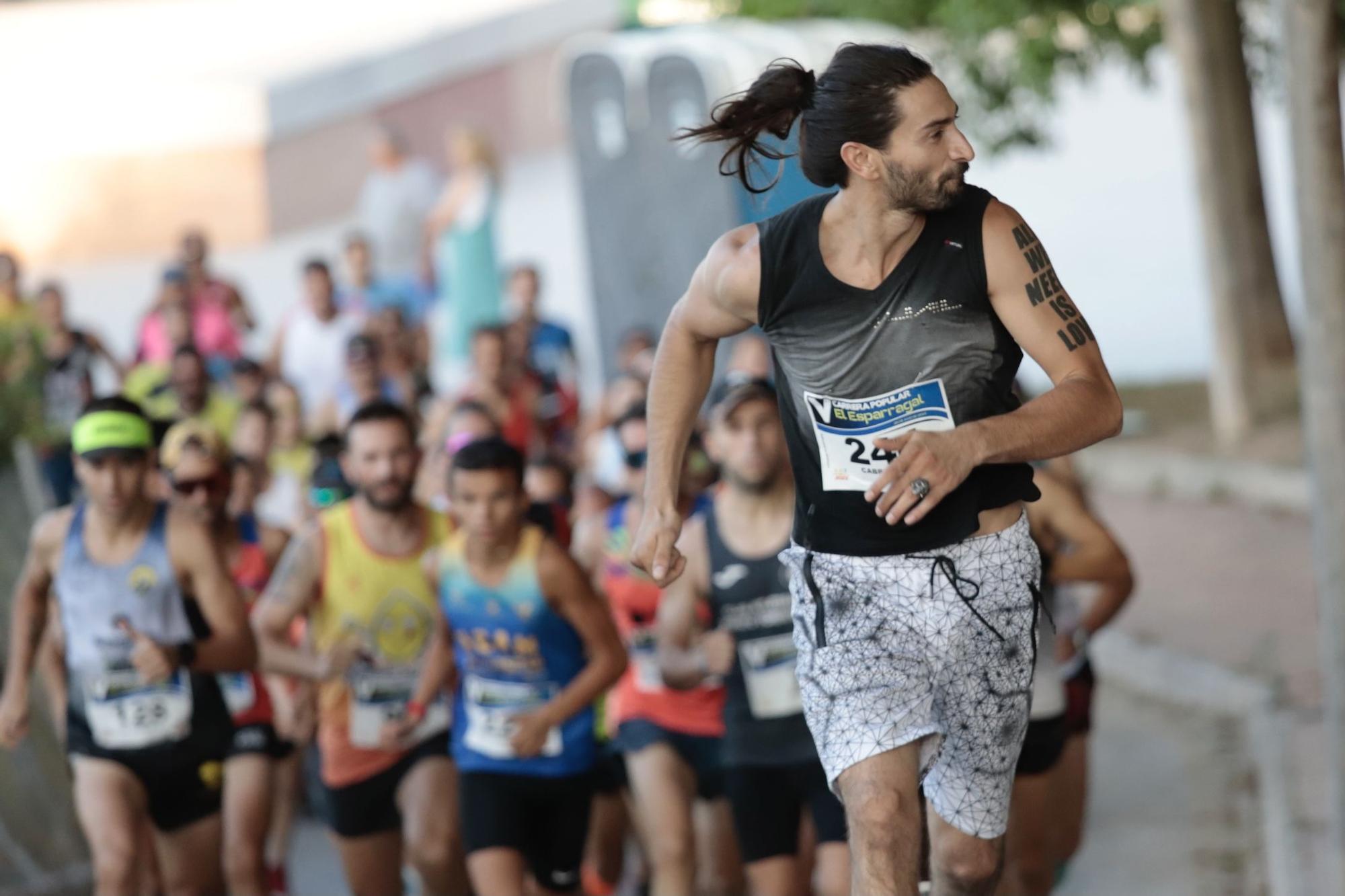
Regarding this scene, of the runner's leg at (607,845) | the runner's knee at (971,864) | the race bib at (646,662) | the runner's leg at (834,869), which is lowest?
the runner's leg at (607,845)

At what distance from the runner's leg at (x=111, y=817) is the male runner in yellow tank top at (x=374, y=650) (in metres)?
0.60

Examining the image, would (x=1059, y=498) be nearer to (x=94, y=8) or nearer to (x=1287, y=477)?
(x=1287, y=477)

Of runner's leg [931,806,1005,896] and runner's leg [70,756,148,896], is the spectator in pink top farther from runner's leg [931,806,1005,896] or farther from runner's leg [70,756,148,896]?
runner's leg [931,806,1005,896]

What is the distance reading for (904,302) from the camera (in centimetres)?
410

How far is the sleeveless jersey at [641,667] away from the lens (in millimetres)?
7078

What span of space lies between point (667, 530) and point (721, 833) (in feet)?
10.6

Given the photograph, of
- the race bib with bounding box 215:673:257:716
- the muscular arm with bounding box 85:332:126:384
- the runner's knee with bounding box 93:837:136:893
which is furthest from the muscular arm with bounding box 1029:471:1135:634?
the muscular arm with bounding box 85:332:126:384

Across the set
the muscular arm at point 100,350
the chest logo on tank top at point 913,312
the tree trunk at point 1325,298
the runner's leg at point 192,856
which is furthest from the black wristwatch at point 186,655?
the muscular arm at point 100,350

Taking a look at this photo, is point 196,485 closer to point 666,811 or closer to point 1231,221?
point 666,811

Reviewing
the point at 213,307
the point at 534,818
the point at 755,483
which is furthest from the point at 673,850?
the point at 213,307

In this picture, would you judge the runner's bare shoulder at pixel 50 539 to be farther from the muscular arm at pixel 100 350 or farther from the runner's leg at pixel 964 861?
the muscular arm at pixel 100 350

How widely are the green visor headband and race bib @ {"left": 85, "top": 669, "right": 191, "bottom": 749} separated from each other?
735 mm

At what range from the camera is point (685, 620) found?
21.8 feet

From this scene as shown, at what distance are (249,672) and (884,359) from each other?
360 cm
